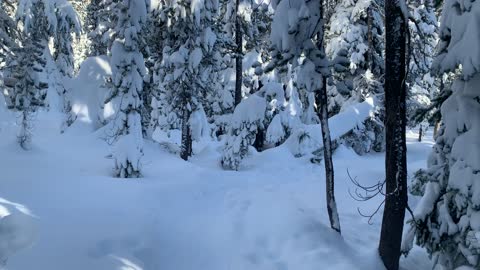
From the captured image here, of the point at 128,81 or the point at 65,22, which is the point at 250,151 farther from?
the point at 65,22

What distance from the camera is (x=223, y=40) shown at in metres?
17.7

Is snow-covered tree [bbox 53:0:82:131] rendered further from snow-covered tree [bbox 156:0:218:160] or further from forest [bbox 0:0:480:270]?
snow-covered tree [bbox 156:0:218:160]

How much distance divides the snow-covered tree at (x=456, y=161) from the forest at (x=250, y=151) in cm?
2

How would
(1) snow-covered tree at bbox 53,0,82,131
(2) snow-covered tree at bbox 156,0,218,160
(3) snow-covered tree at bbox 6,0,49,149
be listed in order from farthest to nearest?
(1) snow-covered tree at bbox 53,0,82,131, (2) snow-covered tree at bbox 156,0,218,160, (3) snow-covered tree at bbox 6,0,49,149

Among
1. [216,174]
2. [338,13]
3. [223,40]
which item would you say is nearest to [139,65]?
[216,174]

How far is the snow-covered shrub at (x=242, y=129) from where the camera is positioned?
1598cm

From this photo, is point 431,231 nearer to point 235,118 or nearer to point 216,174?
point 216,174

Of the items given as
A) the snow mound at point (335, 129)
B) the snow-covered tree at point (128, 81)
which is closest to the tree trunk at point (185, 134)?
the snow mound at point (335, 129)

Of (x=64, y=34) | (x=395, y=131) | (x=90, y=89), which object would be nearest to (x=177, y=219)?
(x=395, y=131)

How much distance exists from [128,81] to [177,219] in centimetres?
485

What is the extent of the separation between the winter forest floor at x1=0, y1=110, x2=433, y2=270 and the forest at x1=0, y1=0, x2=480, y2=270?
0.04 meters

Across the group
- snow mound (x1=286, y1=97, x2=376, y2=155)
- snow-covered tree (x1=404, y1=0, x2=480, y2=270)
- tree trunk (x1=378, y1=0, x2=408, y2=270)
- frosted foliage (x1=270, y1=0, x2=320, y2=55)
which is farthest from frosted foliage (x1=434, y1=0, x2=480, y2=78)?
snow mound (x1=286, y1=97, x2=376, y2=155)

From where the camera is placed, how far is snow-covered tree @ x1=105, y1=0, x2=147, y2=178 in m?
12.2

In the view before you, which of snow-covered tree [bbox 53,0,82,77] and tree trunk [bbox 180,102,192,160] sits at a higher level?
snow-covered tree [bbox 53,0,82,77]
